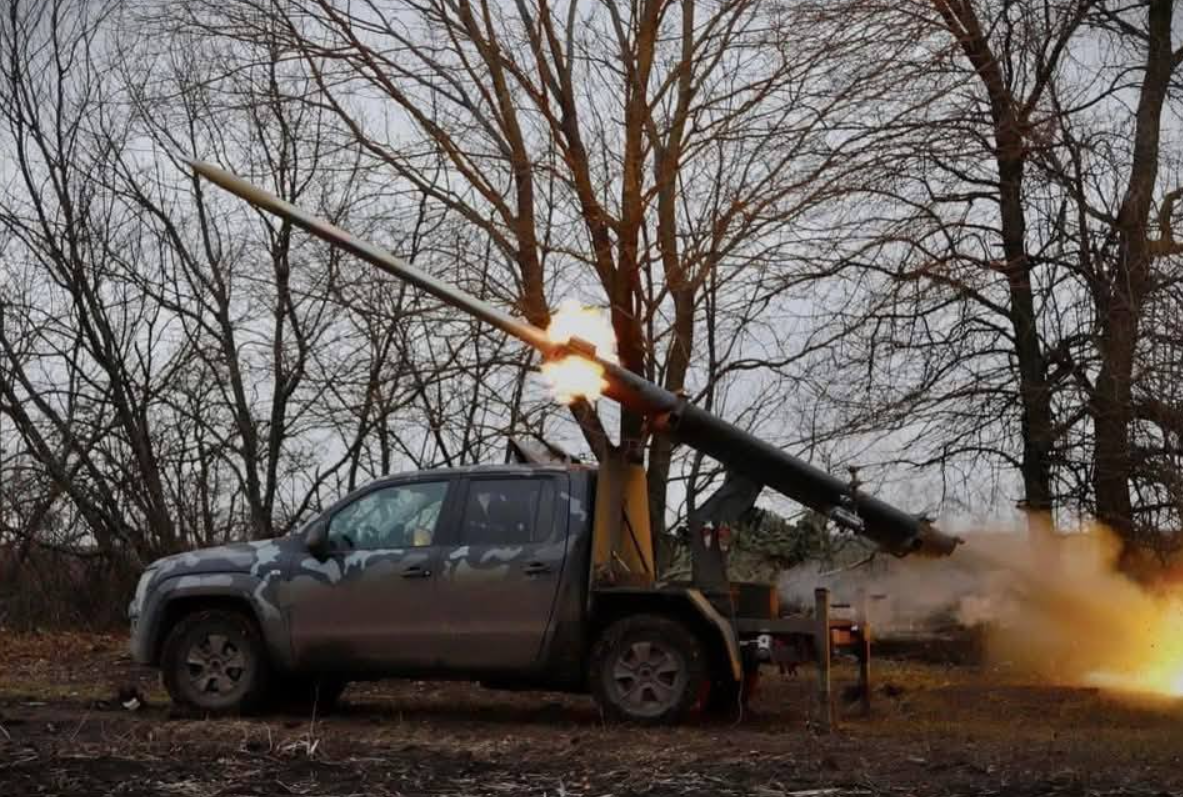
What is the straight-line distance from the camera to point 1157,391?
48.0ft

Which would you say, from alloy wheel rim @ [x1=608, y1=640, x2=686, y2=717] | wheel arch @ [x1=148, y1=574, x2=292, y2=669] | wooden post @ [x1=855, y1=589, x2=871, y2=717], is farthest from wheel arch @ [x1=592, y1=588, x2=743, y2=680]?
wheel arch @ [x1=148, y1=574, x2=292, y2=669]

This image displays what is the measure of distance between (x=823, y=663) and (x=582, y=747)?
2002 mm

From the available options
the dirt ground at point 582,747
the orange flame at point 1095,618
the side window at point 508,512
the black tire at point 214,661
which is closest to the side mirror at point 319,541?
the black tire at point 214,661

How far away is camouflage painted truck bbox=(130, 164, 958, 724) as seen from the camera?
11812 mm

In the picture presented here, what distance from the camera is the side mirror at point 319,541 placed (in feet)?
40.7

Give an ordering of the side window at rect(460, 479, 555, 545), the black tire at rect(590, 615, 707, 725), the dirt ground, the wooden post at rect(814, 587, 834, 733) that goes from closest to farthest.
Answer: the dirt ground
the wooden post at rect(814, 587, 834, 733)
the black tire at rect(590, 615, 707, 725)
the side window at rect(460, 479, 555, 545)

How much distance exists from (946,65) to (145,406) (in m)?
11.8

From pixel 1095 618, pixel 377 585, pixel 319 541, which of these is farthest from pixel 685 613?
pixel 1095 618

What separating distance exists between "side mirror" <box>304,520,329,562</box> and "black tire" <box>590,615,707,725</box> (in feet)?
7.15

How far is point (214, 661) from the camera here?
12695 millimetres

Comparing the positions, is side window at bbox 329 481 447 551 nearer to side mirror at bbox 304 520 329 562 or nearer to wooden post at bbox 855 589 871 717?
side mirror at bbox 304 520 329 562

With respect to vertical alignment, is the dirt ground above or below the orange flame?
below

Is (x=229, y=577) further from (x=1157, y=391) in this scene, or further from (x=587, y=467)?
(x=1157, y=391)

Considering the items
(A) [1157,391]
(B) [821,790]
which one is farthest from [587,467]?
(A) [1157,391]
